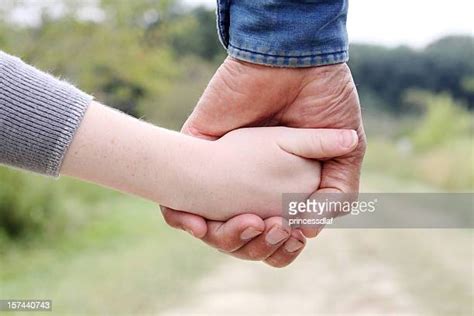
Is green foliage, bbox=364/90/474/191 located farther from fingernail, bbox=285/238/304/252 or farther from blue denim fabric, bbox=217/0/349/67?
blue denim fabric, bbox=217/0/349/67

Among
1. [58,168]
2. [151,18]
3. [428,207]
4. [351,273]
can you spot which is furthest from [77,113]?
[151,18]

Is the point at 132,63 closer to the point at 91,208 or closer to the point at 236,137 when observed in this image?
the point at 91,208

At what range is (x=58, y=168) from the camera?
1.12 metres

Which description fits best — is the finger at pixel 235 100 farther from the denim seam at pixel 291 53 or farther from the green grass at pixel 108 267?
the green grass at pixel 108 267

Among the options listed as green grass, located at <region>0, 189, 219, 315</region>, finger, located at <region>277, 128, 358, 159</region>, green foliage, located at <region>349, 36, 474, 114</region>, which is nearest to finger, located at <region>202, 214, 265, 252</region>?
finger, located at <region>277, 128, 358, 159</region>

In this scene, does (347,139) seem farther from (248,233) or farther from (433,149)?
(433,149)

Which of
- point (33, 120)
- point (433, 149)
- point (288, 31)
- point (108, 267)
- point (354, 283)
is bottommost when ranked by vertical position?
point (33, 120)

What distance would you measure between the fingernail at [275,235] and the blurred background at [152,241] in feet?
1.35

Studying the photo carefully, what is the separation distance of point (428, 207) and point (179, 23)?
3793mm

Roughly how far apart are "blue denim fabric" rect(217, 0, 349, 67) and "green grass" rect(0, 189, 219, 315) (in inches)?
129

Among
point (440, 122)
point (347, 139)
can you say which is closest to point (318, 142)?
point (347, 139)

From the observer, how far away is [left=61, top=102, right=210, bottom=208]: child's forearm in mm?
1116

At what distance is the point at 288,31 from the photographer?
1075 mm

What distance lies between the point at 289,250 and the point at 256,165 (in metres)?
0.16
